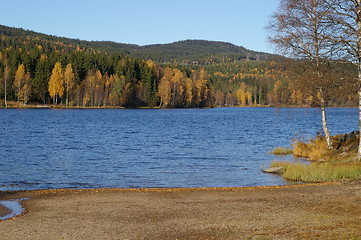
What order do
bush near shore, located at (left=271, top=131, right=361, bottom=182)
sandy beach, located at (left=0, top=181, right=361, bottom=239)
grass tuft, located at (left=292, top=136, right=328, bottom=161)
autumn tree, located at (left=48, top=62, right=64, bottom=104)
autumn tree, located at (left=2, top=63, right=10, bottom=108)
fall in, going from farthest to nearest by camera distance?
autumn tree, located at (left=48, top=62, right=64, bottom=104) < autumn tree, located at (left=2, top=63, right=10, bottom=108) < grass tuft, located at (left=292, top=136, right=328, bottom=161) < bush near shore, located at (left=271, top=131, right=361, bottom=182) < sandy beach, located at (left=0, top=181, right=361, bottom=239)

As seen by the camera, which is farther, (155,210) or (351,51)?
(351,51)

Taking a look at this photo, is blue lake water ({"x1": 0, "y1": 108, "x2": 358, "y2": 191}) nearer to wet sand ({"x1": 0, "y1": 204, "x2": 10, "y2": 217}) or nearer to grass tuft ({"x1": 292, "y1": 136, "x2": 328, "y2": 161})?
grass tuft ({"x1": 292, "y1": 136, "x2": 328, "y2": 161})

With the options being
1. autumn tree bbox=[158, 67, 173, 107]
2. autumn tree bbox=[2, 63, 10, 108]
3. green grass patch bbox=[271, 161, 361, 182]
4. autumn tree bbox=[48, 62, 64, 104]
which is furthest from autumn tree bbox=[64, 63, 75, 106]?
green grass patch bbox=[271, 161, 361, 182]

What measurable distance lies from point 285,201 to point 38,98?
4977 inches

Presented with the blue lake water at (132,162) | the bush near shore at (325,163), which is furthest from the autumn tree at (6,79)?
the bush near shore at (325,163)

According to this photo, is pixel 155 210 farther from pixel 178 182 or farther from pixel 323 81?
pixel 323 81

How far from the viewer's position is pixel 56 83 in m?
127

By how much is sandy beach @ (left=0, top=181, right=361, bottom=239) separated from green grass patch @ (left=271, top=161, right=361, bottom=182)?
1.93 m

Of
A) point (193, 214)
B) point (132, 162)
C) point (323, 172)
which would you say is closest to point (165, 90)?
point (132, 162)

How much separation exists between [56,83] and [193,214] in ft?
394

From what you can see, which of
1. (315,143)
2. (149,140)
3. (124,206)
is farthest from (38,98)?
(124,206)

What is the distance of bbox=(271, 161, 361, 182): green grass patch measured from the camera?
20.1 meters

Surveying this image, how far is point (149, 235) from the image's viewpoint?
1091 centimetres

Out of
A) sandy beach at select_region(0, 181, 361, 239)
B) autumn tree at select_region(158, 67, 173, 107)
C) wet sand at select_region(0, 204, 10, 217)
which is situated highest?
autumn tree at select_region(158, 67, 173, 107)
